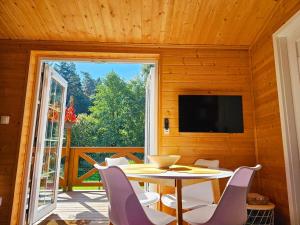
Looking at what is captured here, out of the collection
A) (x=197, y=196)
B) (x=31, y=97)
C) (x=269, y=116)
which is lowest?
(x=197, y=196)

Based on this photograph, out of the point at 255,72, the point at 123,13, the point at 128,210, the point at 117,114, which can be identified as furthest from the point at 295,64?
the point at 117,114

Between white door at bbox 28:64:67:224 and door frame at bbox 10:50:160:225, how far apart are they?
98 millimetres

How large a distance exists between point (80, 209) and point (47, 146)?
1.12 m

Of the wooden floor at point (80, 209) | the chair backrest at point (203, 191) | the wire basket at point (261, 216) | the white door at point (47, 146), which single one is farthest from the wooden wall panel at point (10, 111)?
the wire basket at point (261, 216)

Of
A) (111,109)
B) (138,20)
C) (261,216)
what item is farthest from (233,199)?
(111,109)

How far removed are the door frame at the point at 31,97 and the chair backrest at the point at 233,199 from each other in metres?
1.52

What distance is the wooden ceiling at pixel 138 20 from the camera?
221 cm

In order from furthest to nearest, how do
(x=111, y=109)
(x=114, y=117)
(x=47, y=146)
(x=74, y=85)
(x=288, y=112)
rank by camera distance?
(x=74, y=85) → (x=111, y=109) → (x=114, y=117) → (x=47, y=146) → (x=288, y=112)

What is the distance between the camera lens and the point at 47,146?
10.3ft

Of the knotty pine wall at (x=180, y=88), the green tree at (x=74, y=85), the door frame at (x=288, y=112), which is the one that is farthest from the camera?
the green tree at (x=74, y=85)

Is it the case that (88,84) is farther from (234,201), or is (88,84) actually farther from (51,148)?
(234,201)

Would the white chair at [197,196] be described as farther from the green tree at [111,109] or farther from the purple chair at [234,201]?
the green tree at [111,109]

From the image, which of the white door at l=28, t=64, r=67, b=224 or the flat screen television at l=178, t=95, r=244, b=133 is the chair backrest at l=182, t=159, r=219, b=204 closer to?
the flat screen television at l=178, t=95, r=244, b=133

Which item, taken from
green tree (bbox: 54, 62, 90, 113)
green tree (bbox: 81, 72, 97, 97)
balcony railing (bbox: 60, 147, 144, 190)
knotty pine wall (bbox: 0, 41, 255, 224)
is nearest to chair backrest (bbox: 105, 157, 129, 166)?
knotty pine wall (bbox: 0, 41, 255, 224)
